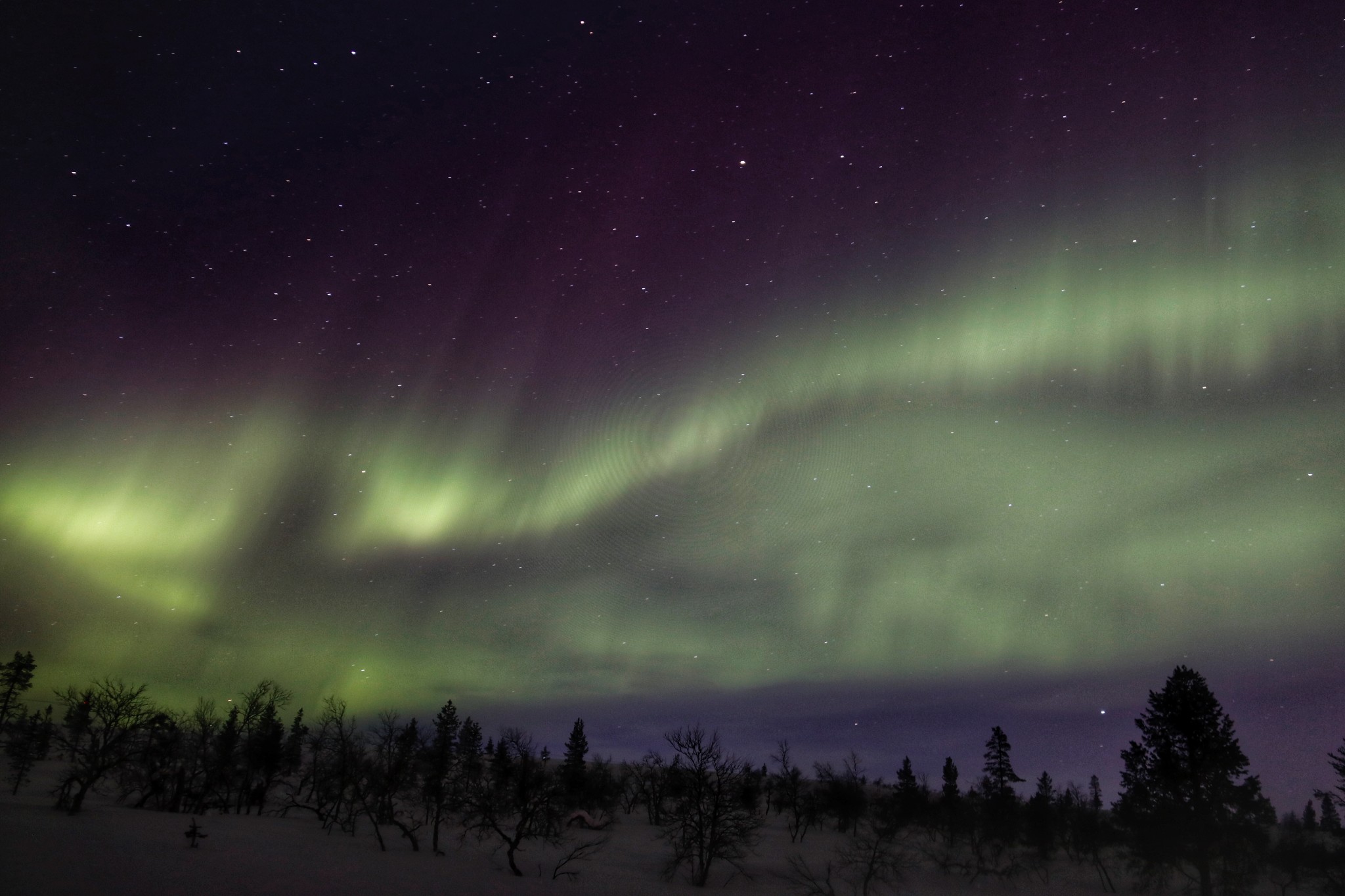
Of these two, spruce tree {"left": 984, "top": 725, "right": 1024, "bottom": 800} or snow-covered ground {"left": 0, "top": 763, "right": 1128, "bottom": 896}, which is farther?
spruce tree {"left": 984, "top": 725, "right": 1024, "bottom": 800}

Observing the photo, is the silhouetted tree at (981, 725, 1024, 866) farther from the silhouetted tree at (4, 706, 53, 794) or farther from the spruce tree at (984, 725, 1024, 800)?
the silhouetted tree at (4, 706, 53, 794)

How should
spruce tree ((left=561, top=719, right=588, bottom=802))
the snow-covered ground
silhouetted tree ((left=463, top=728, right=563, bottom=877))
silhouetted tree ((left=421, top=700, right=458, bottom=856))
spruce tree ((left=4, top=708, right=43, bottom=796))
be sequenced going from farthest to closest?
1. spruce tree ((left=561, top=719, right=588, bottom=802))
2. silhouetted tree ((left=421, top=700, right=458, bottom=856))
3. spruce tree ((left=4, top=708, right=43, bottom=796))
4. silhouetted tree ((left=463, top=728, right=563, bottom=877))
5. the snow-covered ground

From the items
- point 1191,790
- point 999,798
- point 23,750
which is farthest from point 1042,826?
point 23,750

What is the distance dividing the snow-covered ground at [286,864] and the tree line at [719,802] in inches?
69.2

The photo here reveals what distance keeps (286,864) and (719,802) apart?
102ft

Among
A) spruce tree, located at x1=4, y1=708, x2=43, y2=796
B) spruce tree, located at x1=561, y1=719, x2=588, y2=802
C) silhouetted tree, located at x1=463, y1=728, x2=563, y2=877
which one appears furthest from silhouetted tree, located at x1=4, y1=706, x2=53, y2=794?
spruce tree, located at x1=561, y1=719, x2=588, y2=802

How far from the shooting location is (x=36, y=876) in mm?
29609

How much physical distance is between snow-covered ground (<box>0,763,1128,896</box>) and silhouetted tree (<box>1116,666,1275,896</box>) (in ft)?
52.1

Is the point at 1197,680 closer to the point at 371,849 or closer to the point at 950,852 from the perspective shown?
the point at 950,852

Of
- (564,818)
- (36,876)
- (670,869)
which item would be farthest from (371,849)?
(564,818)

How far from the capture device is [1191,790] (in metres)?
52.3

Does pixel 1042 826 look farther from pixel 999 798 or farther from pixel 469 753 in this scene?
pixel 469 753

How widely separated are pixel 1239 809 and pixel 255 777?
108m

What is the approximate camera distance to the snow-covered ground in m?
33.3
